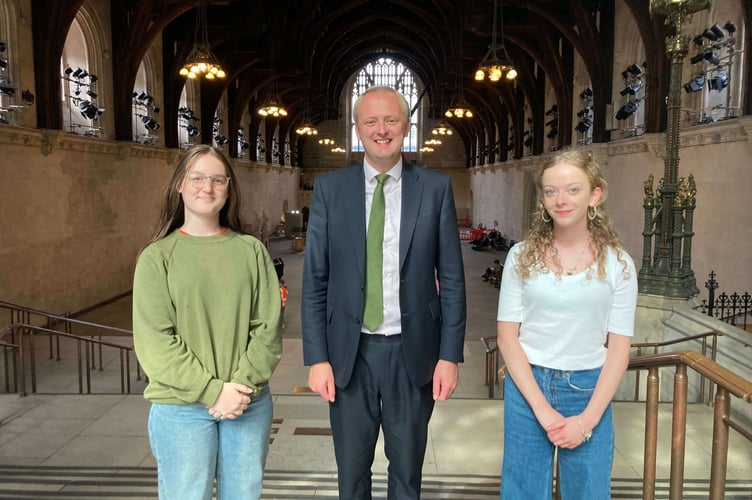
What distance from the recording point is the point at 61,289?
13.3 m

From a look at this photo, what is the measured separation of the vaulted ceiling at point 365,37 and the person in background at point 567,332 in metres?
12.5

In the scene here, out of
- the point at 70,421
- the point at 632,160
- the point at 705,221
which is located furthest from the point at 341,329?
the point at 632,160

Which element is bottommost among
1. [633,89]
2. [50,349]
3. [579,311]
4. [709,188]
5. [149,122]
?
[50,349]

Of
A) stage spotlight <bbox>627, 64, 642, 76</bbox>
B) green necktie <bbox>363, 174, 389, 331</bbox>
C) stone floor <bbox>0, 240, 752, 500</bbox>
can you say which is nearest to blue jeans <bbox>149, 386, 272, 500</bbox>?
green necktie <bbox>363, 174, 389, 331</bbox>

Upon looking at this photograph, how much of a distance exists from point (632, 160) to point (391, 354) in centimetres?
1423

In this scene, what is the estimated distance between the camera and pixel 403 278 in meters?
2.55

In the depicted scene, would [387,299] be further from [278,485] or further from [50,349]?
[50,349]

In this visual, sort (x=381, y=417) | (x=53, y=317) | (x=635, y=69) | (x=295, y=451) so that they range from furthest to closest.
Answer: (x=635, y=69)
(x=53, y=317)
(x=295, y=451)
(x=381, y=417)

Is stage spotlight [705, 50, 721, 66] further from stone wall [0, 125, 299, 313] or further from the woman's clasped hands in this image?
stone wall [0, 125, 299, 313]

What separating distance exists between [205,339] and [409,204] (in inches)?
42.3

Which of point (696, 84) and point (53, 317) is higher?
point (696, 84)

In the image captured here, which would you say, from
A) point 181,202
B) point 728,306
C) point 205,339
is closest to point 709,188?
point 728,306

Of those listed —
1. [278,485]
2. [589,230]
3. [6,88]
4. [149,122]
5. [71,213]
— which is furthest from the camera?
[149,122]

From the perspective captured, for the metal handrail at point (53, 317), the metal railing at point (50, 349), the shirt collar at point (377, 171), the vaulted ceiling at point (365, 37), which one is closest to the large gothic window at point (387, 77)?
the vaulted ceiling at point (365, 37)
